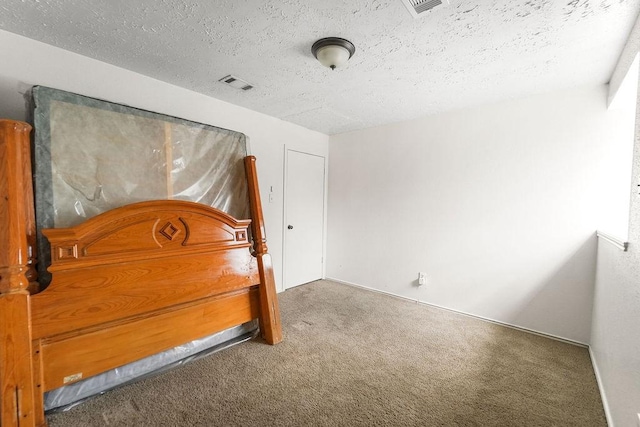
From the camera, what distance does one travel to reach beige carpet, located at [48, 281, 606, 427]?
1.48 m

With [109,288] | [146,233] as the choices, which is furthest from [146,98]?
[109,288]

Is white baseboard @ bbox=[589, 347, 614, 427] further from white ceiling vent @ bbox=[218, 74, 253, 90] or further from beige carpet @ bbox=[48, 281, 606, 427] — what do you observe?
white ceiling vent @ bbox=[218, 74, 253, 90]

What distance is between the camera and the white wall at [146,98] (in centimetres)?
169

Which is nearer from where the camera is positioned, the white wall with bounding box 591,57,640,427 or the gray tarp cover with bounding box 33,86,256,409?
the white wall with bounding box 591,57,640,427

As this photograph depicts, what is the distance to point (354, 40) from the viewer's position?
5.62 feet

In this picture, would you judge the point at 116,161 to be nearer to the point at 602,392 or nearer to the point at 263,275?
the point at 263,275

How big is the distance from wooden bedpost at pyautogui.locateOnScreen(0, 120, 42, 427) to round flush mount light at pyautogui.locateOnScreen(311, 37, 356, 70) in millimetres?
1757

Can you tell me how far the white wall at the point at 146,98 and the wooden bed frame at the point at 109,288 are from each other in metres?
0.65

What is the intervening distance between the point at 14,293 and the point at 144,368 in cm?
90

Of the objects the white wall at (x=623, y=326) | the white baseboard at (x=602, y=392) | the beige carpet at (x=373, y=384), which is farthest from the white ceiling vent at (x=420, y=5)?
the white baseboard at (x=602, y=392)

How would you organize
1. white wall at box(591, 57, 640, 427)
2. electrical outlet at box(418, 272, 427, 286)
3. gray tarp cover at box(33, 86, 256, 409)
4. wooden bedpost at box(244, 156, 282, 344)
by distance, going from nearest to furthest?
white wall at box(591, 57, 640, 427) → gray tarp cover at box(33, 86, 256, 409) → wooden bedpost at box(244, 156, 282, 344) → electrical outlet at box(418, 272, 427, 286)

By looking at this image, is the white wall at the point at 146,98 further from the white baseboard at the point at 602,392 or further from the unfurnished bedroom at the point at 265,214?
the white baseboard at the point at 602,392

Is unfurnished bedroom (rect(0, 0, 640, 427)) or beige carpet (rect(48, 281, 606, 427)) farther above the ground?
unfurnished bedroom (rect(0, 0, 640, 427))

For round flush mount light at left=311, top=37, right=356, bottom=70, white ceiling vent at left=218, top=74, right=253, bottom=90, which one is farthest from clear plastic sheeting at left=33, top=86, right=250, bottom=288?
round flush mount light at left=311, top=37, right=356, bottom=70
